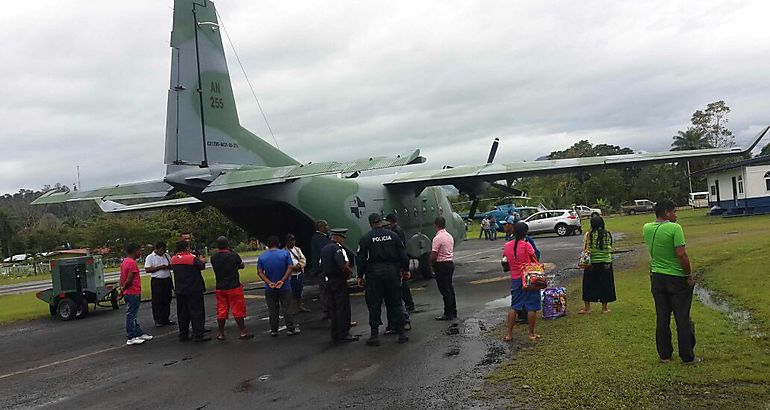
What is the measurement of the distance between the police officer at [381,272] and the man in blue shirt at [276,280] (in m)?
1.76

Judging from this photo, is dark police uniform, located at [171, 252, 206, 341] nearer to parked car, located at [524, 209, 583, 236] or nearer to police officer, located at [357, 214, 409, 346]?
police officer, located at [357, 214, 409, 346]

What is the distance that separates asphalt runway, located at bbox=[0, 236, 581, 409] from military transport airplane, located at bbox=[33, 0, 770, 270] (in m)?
3.01

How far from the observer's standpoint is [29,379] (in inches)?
343

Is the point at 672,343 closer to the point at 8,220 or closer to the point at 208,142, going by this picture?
the point at 208,142

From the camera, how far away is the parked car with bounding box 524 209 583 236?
34.6 metres

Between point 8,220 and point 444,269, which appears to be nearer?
point 444,269

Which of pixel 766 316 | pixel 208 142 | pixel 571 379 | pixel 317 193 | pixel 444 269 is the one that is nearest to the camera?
pixel 571 379

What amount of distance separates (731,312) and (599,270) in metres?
2.02

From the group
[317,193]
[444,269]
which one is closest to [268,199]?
[317,193]

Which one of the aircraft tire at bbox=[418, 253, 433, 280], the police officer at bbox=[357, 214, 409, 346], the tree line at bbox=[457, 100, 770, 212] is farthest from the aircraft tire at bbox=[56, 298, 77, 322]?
the tree line at bbox=[457, 100, 770, 212]

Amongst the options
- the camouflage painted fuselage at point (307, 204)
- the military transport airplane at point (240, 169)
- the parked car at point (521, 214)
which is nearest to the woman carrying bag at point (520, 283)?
the military transport airplane at point (240, 169)

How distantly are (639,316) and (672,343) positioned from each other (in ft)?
7.17

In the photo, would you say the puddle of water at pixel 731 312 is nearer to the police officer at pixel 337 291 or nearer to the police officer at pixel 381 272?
the police officer at pixel 381 272

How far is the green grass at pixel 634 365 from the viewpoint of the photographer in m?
5.65
